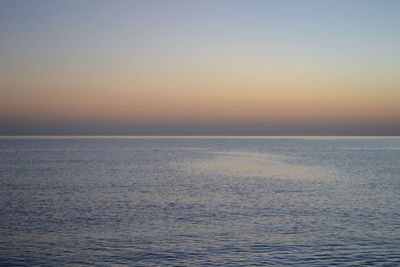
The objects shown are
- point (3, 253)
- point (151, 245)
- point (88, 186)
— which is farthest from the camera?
point (88, 186)

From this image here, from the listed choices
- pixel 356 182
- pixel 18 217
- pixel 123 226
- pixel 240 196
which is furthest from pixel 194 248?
pixel 356 182

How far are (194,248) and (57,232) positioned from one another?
9707 mm

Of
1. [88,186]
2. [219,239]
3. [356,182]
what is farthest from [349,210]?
[88,186]

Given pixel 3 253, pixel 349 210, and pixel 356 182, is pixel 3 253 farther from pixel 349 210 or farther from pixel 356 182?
pixel 356 182

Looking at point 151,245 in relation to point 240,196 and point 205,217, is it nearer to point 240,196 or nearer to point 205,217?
point 205,217

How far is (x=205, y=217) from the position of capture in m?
30.0

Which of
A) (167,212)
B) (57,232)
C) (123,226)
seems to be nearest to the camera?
(57,232)

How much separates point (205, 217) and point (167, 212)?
3693 mm

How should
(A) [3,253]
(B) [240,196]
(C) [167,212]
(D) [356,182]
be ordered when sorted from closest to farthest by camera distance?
(A) [3,253] < (C) [167,212] < (B) [240,196] < (D) [356,182]

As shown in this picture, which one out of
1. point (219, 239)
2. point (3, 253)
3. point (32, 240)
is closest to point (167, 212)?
point (219, 239)

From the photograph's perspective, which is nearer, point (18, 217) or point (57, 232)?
point (57, 232)

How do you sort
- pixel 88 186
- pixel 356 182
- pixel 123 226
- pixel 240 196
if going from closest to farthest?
pixel 123 226 < pixel 240 196 < pixel 88 186 < pixel 356 182

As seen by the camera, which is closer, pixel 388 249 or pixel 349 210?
pixel 388 249

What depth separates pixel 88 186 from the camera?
48969 mm
